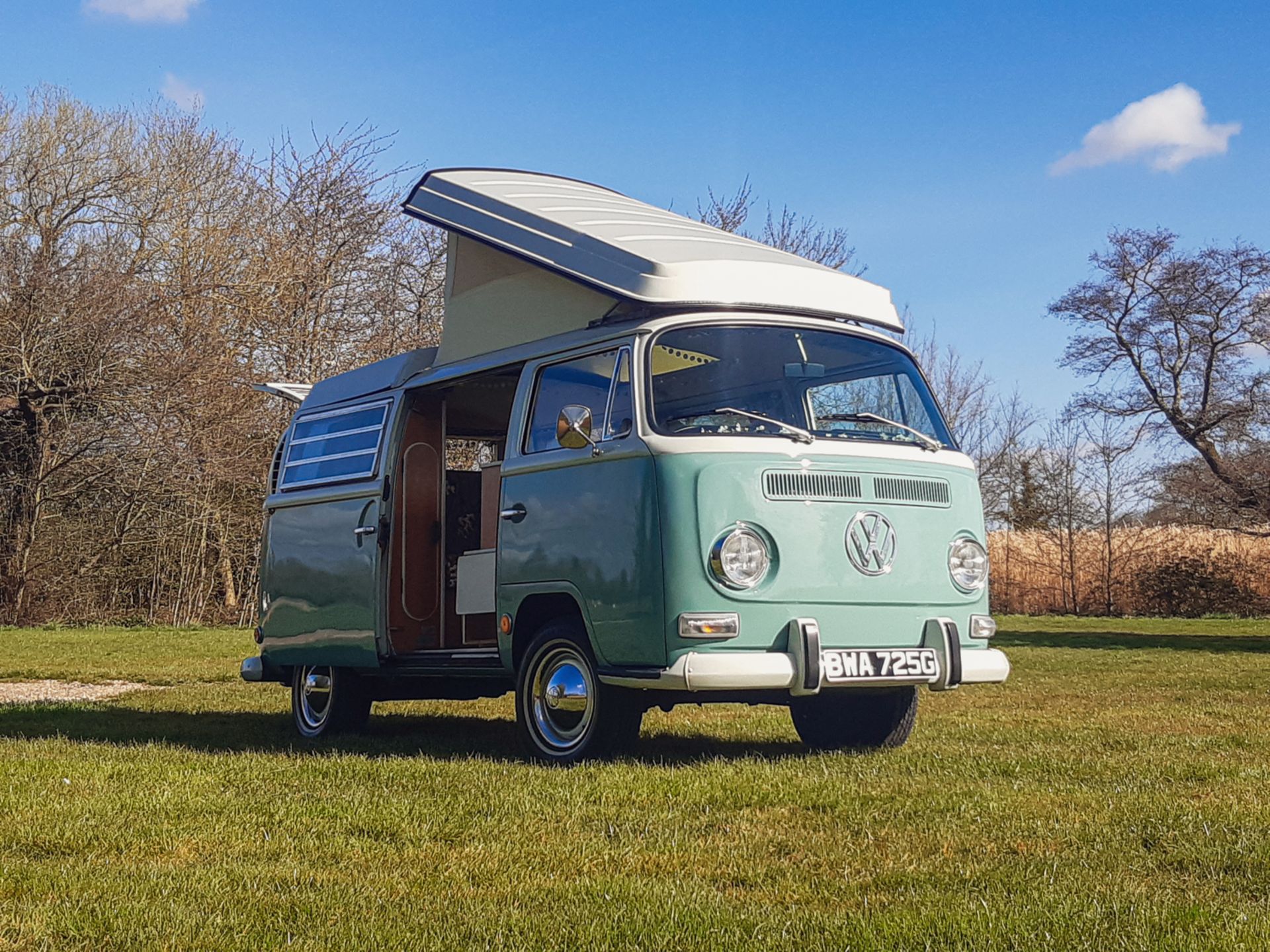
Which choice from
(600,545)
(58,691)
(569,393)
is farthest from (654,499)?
(58,691)

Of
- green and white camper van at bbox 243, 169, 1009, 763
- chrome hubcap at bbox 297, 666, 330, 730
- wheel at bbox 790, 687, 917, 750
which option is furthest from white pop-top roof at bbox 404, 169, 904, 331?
chrome hubcap at bbox 297, 666, 330, 730

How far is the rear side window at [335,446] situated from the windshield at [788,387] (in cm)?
296

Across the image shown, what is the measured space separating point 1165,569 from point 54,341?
26.8 metres

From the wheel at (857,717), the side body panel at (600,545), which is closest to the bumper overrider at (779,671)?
the side body panel at (600,545)

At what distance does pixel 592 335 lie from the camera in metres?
8.30

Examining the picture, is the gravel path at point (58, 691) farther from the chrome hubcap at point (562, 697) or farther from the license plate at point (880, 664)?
the license plate at point (880, 664)

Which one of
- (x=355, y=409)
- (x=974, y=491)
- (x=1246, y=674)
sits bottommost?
(x=1246, y=674)

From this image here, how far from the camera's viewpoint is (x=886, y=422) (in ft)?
27.6

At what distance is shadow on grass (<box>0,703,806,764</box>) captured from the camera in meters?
8.84

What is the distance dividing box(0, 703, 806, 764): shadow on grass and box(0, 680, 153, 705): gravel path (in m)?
1.05

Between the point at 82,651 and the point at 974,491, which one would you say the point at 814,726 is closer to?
the point at 974,491

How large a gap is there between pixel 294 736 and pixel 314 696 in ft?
1.15

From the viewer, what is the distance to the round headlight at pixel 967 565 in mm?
8188

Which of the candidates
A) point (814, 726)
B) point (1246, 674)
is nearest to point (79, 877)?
point (814, 726)
